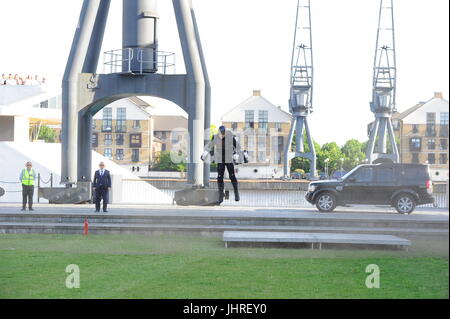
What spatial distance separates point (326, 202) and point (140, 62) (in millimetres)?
7461

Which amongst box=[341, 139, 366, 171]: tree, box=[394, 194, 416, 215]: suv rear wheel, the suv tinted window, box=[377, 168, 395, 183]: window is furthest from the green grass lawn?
box=[377, 168, 395, 183]: window

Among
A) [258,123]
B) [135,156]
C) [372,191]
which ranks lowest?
[372,191]

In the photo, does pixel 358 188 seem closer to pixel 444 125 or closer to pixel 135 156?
pixel 444 125

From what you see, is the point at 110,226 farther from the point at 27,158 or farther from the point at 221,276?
the point at 27,158

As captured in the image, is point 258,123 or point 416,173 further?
point 258,123

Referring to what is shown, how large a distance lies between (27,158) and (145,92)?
16877mm

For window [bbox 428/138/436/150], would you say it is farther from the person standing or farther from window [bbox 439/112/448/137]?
the person standing

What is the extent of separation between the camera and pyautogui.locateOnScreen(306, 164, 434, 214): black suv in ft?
68.6

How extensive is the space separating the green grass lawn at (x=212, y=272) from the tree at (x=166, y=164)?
24.3 meters

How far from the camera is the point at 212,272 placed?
291 inches

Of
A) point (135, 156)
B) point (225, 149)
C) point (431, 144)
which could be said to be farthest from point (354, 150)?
point (135, 156)

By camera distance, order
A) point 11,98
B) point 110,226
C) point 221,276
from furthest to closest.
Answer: point 11,98, point 110,226, point 221,276
